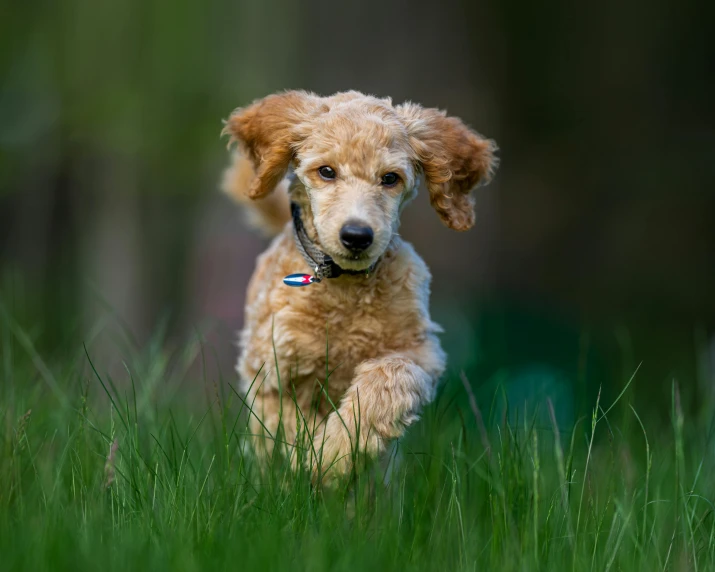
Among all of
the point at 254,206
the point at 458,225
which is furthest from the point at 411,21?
the point at 458,225

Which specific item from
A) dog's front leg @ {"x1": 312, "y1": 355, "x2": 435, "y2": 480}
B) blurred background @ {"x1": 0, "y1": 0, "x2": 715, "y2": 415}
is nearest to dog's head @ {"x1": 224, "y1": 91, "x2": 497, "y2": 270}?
dog's front leg @ {"x1": 312, "y1": 355, "x2": 435, "y2": 480}

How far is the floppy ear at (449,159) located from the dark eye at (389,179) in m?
0.19

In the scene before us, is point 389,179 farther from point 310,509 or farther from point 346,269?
point 310,509

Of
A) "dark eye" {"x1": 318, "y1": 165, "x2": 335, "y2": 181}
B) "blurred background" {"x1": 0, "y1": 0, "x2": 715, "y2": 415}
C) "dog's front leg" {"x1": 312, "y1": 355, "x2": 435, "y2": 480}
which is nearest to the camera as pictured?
"dog's front leg" {"x1": 312, "y1": 355, "x2": 435, "y2": 480}

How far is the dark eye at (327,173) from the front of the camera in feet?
11.7

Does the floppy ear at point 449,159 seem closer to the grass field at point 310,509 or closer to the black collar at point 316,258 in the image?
the black collar at point 316,258

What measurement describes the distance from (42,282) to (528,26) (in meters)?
8.51

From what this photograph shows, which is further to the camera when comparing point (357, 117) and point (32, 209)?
point (32, 209)

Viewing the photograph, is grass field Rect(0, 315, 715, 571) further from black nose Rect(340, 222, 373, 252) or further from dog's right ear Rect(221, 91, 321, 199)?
dog's right ear Rect(221, 91, 321, 199)

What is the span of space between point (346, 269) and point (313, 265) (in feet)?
0.45

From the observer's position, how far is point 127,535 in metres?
2.73

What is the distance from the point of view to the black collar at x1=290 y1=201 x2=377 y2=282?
3656 mm

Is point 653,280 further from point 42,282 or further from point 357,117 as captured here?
point 42,282

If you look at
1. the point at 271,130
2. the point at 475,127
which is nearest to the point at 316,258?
the point at 271,130
